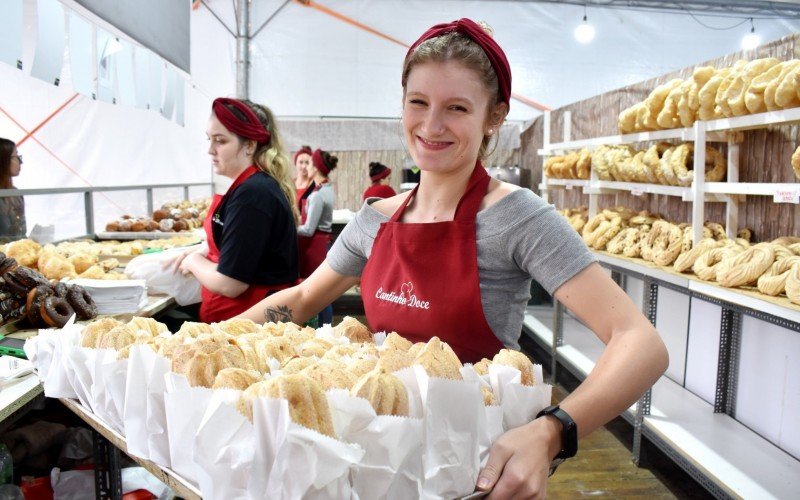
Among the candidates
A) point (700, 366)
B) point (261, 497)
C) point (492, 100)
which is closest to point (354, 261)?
point (492, 100)

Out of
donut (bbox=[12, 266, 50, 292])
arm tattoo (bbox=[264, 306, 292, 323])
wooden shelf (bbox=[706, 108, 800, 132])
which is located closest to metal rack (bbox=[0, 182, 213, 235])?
donut (bbox=[12, 266, 50, 292])

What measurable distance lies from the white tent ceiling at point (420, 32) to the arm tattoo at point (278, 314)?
30.9ft

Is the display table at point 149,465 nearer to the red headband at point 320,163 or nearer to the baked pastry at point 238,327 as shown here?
the baked pastry at point 238,327

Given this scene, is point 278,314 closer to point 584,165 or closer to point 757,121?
point 757,121

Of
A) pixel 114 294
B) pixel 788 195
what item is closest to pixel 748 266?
pixel 788 195

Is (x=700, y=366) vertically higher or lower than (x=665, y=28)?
lower

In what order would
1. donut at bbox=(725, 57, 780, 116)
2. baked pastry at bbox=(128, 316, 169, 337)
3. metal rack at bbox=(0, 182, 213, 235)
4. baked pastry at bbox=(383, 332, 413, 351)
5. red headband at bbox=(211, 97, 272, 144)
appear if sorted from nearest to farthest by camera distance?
baked pastry at bbox=(383, 332, 413, 351)
baked pastry at bbox=(128, 316, 169, 337)
red headband at bbox=(211, 97, 272, 144)
donut at bbox=(725, 57, 780, 116)
metal rack at bbox=(0, 182, 213, 235)

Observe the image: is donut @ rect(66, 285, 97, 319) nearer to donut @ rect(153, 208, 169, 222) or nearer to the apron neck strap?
the apron neck strap

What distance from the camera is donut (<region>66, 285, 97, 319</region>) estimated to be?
2570 mm

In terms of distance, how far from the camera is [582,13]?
10781 mm

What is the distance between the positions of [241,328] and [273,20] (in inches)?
401

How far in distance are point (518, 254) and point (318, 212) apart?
4.85 meters

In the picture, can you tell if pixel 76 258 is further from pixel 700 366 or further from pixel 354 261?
pixel 700 366

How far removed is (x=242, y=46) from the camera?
10430mm
